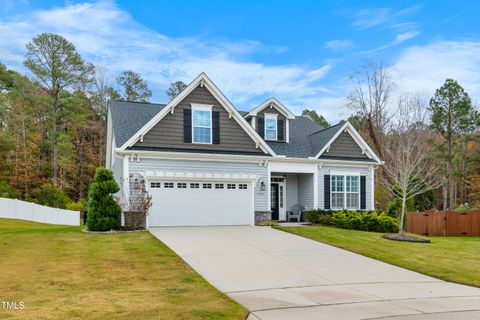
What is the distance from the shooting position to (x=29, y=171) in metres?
39.2

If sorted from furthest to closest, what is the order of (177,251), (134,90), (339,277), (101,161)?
(134,90)
(101,161)
(177,251)
(339,277)

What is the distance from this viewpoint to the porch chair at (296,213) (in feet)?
75.0

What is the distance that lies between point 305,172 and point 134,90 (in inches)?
1241

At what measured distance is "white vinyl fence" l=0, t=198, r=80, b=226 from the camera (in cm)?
2861

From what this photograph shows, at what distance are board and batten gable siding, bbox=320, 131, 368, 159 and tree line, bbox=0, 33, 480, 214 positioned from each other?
40.5 ft

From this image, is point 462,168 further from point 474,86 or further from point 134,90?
point 134,90

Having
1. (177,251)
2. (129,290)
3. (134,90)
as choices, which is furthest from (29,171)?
(129,290)

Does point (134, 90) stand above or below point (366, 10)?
above

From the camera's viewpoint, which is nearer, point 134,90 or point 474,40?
point 474,40

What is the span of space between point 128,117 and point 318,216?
10.6 meters

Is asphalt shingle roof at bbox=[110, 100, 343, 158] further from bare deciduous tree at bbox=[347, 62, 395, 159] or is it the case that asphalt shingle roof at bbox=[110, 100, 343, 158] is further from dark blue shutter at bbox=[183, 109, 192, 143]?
bare deciduous tree at bbox=[347, 62, 395, 159]

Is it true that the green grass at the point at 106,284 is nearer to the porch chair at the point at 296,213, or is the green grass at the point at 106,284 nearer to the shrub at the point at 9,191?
the porch chair at the point at 296,213

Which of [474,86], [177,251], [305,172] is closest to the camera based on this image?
[177,251]

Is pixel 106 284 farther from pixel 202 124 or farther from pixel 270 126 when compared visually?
pixel 270 126
